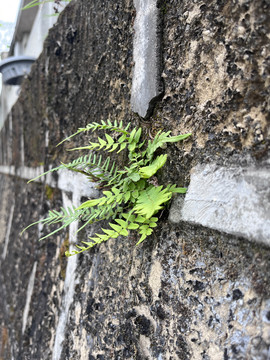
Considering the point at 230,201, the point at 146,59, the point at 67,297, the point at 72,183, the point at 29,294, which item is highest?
the point at 146,59

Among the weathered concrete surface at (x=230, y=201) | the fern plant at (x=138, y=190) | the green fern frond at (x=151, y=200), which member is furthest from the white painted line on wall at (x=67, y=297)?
the weathered concrete surface at (x=230, y=201)

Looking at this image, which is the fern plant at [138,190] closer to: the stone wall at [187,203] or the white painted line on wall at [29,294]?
the stone wall at [187,203]

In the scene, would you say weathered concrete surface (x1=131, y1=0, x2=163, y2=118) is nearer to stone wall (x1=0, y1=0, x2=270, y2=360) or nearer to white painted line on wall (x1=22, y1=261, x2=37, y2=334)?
stone wall (x1=0, y1=0, x2=270, y2=360)

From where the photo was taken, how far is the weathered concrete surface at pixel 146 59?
3.04 ft

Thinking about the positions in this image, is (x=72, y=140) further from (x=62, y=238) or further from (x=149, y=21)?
(x=149, y=21)

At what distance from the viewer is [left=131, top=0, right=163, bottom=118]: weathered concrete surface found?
0.93 meters

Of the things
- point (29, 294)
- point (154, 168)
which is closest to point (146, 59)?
point (154, 168)

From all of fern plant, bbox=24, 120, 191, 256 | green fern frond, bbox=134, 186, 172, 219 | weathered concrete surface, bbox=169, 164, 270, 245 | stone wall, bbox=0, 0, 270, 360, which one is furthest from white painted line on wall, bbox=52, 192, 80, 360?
weathered concrete surface, bbox=169, 164, 270, 245

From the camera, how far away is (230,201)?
2.28 ft

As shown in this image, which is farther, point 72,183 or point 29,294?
point 29,294

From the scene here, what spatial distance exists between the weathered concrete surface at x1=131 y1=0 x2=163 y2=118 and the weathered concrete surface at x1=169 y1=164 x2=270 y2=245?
0.92 feet

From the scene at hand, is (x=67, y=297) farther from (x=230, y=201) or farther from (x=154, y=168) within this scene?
(x=230, y=201)

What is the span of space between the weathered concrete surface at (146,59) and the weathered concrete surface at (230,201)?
0.28 m

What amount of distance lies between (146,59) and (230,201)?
0.51m
